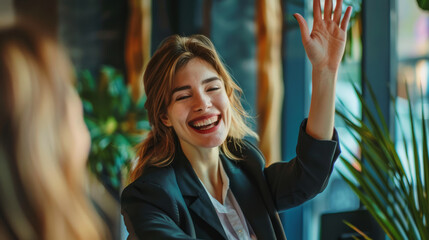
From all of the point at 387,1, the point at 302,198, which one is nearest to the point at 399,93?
the point at 387,1

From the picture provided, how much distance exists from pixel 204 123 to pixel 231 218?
22cm

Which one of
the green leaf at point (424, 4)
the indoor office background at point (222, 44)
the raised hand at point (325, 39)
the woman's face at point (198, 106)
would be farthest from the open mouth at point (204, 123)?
the indoor office background at point (222, 44)

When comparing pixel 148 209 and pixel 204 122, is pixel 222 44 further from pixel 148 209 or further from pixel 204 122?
pixel 148 209

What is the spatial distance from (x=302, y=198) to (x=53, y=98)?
5.80ft

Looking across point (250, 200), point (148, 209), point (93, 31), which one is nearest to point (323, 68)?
point (250, 200)

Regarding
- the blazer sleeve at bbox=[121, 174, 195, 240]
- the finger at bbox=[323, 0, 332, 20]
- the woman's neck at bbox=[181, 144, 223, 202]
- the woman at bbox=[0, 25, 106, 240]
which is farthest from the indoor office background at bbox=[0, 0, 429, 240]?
the blazer sleeve at bbox=[121, 174, 195, 240]

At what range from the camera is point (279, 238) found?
1049mm

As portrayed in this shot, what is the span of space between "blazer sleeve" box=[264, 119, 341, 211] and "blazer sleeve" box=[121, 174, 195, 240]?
0.29 metres

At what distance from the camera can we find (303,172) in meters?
1.02

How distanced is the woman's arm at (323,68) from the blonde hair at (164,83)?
206 millimetres

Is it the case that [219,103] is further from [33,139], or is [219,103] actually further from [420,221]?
[33,139]

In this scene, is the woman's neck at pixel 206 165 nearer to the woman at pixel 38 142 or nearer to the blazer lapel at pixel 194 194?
the blazer lapel at pixel 194 194

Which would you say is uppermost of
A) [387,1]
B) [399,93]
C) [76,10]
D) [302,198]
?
[76,10]

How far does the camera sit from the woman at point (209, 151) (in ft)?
3.09
